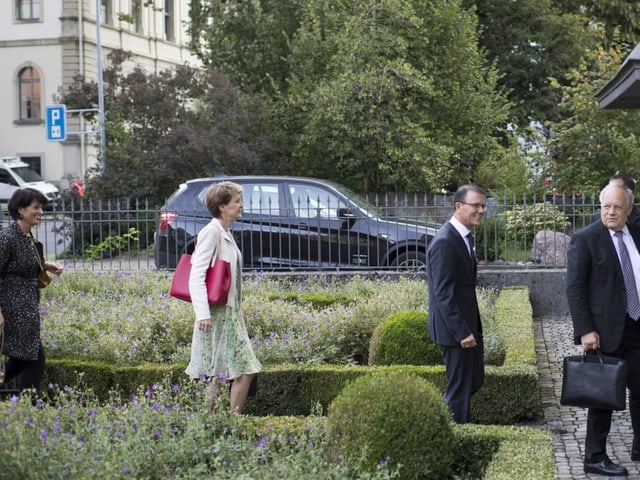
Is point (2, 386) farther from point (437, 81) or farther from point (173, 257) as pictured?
point (437, 81)

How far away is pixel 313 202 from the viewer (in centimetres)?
1602

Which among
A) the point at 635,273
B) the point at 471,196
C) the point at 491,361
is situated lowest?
the point at 491,361

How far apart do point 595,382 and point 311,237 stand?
889cm

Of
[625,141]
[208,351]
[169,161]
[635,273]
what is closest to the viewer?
[635,273]

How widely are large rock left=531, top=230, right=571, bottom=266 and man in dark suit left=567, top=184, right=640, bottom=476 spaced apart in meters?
8.48

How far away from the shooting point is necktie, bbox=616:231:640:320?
6.93m

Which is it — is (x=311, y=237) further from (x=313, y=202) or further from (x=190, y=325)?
(x=190, y=325)

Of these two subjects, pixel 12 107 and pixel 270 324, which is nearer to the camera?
pixel 270 324

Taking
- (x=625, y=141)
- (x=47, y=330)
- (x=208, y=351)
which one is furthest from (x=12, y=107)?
(x=208, y=351)

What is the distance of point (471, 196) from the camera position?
23.6 ft

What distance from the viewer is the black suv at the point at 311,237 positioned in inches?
605

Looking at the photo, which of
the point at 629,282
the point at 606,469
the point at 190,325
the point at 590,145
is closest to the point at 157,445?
the point at 606,469

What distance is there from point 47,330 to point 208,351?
3173 millimetres

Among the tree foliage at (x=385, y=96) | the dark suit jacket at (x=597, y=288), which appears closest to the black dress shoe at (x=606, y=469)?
the dark suit jacket at (x=597, y=288)
